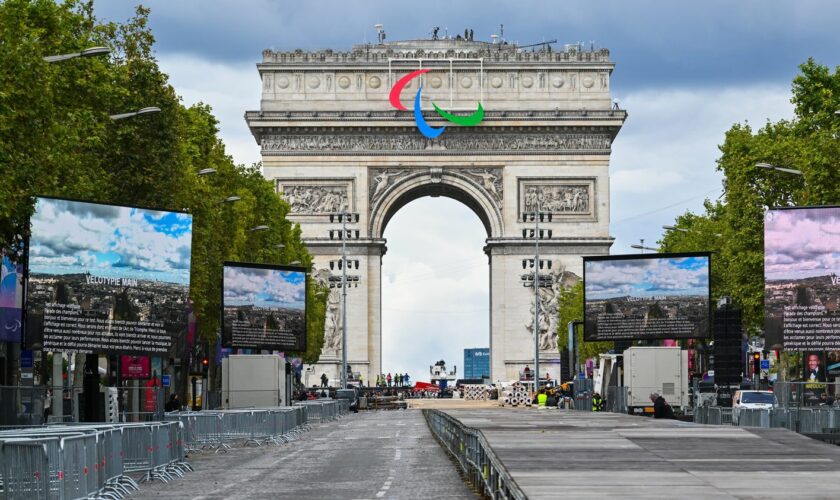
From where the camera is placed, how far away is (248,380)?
75188mm

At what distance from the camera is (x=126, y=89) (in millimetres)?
57500

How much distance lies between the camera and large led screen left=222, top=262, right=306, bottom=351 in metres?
70.4

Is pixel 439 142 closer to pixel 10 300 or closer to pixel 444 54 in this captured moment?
pixel 444 54

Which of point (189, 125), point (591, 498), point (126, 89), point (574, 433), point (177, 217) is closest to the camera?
point (591, 498)

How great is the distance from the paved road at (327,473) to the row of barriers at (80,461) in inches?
30.1

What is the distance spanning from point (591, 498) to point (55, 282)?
26019mm

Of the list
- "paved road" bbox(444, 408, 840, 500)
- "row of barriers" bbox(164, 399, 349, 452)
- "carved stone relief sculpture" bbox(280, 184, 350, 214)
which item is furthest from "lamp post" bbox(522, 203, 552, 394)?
"paved road" bbox(444, 408, 840, 500)

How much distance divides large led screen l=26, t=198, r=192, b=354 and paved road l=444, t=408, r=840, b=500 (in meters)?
Answer: 12.1

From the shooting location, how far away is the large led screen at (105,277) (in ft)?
139

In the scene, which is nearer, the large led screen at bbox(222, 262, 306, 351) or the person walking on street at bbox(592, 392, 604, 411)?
the large led screen at bbox(222, 262, 306, 351)

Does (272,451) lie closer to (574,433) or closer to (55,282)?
(55,282)

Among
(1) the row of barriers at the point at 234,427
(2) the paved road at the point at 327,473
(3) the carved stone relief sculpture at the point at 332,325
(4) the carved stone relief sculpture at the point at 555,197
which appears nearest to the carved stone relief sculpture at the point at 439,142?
(4) the carved stone relief sculpture at the point at 555,197

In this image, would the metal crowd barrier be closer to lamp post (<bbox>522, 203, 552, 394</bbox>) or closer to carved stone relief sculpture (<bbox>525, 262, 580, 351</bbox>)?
lamp post (<bbox>522, 203, 552, 394</bbox>)

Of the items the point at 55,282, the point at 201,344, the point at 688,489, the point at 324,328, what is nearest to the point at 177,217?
the point at 55,282
